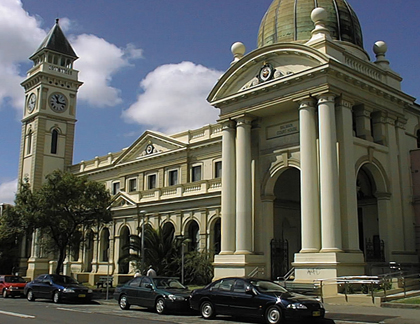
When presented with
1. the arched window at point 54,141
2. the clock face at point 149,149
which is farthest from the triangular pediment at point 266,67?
the arched window at point 54,141

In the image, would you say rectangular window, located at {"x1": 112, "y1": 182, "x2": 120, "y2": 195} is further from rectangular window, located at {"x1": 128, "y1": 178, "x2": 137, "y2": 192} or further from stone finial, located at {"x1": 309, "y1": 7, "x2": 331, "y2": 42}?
stone finial, located at {"x1": 309, "y1": 7, "x2": 331, "y2": 42}

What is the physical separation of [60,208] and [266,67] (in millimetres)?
16405

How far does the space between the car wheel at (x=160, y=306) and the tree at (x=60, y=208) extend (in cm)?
1645

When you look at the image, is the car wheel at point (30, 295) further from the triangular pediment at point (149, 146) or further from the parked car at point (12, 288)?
the triangular pediment at point (149, 146)

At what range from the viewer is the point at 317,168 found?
2486 centimetres

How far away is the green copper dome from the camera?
30094 millimetres

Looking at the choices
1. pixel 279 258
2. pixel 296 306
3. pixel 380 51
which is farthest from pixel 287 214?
pixel 296 306

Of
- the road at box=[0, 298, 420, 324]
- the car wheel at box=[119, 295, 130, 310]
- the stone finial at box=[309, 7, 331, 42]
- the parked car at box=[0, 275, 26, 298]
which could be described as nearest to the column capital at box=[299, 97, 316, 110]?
the stone finial at box=[309, 7, 331, 42]

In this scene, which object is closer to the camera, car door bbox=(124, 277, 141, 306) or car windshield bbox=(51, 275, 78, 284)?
car door bbox=(124, 277, 141, 306)

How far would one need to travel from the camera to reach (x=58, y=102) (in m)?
58.7

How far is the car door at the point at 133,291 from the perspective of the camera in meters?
20.4

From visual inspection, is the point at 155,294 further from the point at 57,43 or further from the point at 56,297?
the point at 57,43

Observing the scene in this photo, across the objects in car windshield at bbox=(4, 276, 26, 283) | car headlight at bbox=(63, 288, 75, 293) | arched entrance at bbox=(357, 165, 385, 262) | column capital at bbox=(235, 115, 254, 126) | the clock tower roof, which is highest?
the clock tower roof

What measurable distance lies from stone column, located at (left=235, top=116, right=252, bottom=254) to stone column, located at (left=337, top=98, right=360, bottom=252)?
5471 millimetres
